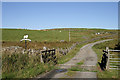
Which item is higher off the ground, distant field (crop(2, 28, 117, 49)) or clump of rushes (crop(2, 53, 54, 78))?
distant field (crop(2, 28, 117, 49))

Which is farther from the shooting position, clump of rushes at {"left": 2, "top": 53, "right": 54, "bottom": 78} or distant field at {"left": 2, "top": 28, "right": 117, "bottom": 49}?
distant field at {"left": 2, "top": 28, "right": 117, "bottom": 49}

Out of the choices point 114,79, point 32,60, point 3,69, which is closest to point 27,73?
point 3,69

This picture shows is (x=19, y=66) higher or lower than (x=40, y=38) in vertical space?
lower

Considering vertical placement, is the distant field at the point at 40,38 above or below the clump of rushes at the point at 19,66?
above

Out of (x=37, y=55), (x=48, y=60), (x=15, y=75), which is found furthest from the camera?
(x=48, y=60)

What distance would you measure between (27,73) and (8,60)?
5.13ft

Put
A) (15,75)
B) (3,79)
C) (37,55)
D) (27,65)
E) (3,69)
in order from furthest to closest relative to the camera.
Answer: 1. (37,55)
2. (27,65)
3. (3,69)
4. (15,75)
5. (3,79)

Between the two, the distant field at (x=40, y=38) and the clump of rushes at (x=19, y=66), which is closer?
the clump of rushes at (x=19, y=66)

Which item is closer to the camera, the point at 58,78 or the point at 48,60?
the point at 58,78

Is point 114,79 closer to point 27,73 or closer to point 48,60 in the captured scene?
point 27,73

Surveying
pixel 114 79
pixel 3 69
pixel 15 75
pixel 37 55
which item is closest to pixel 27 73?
Answer: pixel 15 75

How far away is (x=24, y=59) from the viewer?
11.7 metres

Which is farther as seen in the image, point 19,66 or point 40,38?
point 40,38

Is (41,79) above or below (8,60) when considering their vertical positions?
below
